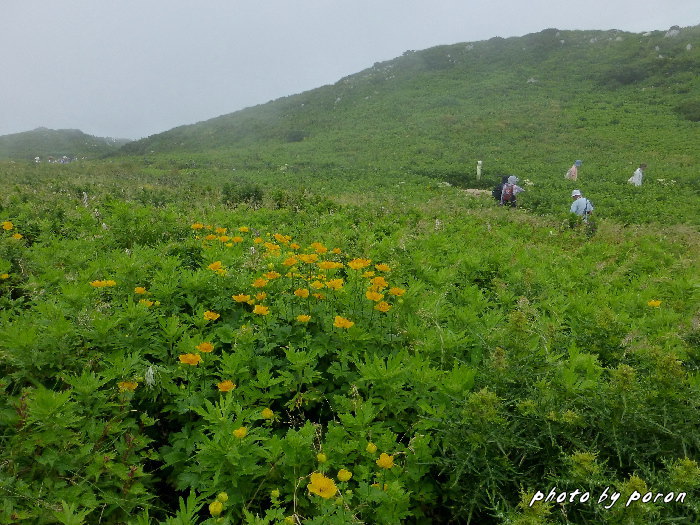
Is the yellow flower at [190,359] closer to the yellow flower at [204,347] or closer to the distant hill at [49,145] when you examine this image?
the yellow flower at [204,347]

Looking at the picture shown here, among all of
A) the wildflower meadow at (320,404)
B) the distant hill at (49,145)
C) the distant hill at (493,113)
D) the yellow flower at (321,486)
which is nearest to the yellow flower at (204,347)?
the wildflower meadow at (320,404)

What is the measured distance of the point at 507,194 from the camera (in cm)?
1444

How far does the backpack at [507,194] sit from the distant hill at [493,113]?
25.1ft

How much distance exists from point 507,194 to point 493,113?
26.6 metres

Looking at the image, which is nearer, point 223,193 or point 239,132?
point 223,193

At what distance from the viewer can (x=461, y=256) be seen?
5.34m

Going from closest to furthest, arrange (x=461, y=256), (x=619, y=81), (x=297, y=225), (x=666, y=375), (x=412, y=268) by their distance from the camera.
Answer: (x=666, y=375)
(x=412, y=268)
(x=461, y=256)
(x=297, y=225)
(x=619, y=81)

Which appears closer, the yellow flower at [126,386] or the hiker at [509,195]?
the yellow flower at [126,386]

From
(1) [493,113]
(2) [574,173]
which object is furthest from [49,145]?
(2) [574,173]

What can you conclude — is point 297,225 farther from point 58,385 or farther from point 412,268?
point 58,385

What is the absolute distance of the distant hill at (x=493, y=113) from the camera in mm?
26719

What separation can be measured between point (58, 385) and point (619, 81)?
163 feet

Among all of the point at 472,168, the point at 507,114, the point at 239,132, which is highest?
the point at 239,132

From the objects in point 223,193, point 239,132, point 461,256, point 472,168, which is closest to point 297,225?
point 461,256
